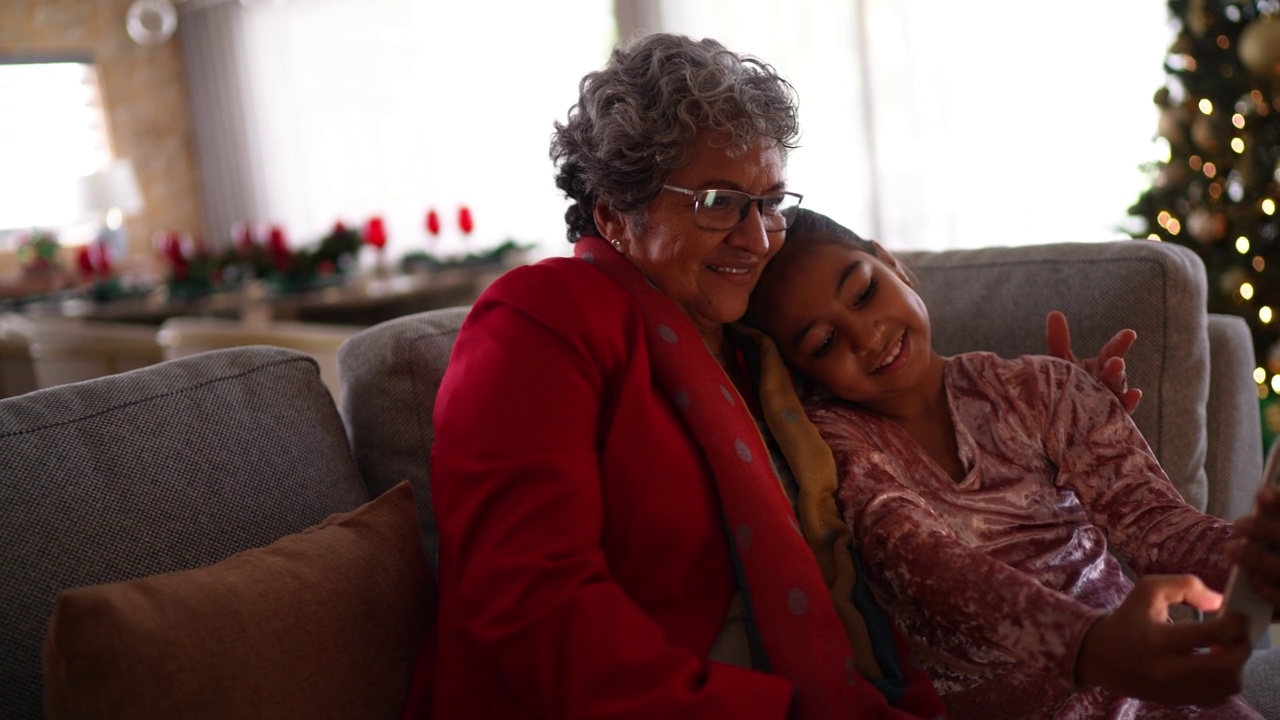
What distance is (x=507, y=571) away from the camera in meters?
1.09

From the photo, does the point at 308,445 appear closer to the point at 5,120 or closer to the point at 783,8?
the point at 783,8

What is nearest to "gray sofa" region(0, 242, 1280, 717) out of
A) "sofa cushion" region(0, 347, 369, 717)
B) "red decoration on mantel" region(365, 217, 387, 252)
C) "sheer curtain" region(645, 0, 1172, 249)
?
"sofa cushion" region(0, 347, 369, 717)

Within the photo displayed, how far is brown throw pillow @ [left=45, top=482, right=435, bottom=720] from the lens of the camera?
39.0 inches

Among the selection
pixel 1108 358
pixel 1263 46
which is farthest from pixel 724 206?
pixel 1263 46

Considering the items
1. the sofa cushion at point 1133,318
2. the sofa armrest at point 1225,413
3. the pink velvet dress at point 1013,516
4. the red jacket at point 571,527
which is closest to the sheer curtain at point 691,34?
the sofa armrest at point 1225,413

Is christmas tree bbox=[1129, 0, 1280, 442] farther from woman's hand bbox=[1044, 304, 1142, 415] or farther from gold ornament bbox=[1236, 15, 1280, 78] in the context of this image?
woman's hand bbox=[1044, 304, 1142, 415]

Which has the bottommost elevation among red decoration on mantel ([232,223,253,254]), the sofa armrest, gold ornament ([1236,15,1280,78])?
the sofa armrest

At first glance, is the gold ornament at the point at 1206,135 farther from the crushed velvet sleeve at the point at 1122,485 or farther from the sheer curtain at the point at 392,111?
the sheer curtain at the point at 392,111

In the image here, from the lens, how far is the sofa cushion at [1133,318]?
169 centimetres

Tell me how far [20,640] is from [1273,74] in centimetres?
298

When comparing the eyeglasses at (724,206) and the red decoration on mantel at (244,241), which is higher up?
the eyeglasses at (724,206)

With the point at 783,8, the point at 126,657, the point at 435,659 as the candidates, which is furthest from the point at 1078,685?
the point at 783,8

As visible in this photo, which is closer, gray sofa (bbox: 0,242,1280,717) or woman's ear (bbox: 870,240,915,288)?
gray sofa (bbox: 0,242,1280,717)

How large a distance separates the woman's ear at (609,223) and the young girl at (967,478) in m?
0.21
